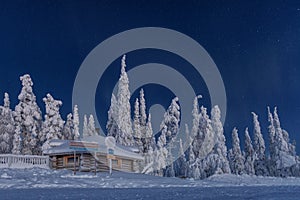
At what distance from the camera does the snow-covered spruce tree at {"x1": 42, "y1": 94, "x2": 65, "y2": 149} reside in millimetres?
37875

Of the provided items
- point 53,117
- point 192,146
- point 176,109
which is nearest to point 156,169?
point 192,146

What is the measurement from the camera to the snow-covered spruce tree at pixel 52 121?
3788 cm

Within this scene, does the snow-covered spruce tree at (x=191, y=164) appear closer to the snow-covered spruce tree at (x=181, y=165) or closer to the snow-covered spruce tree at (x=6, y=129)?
the snow-covered spruce tree at (x=181, y=165)

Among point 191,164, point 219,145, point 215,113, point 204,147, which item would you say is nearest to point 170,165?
point 191,164

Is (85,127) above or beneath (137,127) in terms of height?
above

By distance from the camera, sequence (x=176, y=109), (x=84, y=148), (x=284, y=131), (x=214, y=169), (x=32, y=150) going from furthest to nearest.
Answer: (x=284, y=131)
(x=176, y=109)
(x=214, y=169)
(x=32, y=150)
(x=84, y=148)

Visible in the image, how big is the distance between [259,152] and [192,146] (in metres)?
15.2

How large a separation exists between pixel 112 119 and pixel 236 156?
71.7 feet

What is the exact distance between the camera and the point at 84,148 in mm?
25156

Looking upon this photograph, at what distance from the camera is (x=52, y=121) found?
38.6 m

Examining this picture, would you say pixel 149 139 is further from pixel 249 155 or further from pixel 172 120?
pixel 249 155

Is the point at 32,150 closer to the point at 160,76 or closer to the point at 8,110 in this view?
the point at 8,110

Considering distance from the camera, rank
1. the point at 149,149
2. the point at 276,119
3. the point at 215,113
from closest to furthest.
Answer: the point at 215,113
the point at 149,149
the point at 276,119

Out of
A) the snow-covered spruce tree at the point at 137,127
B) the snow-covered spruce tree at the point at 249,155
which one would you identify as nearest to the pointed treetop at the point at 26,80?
the snow-covered spruce tree at the point at 137,127
